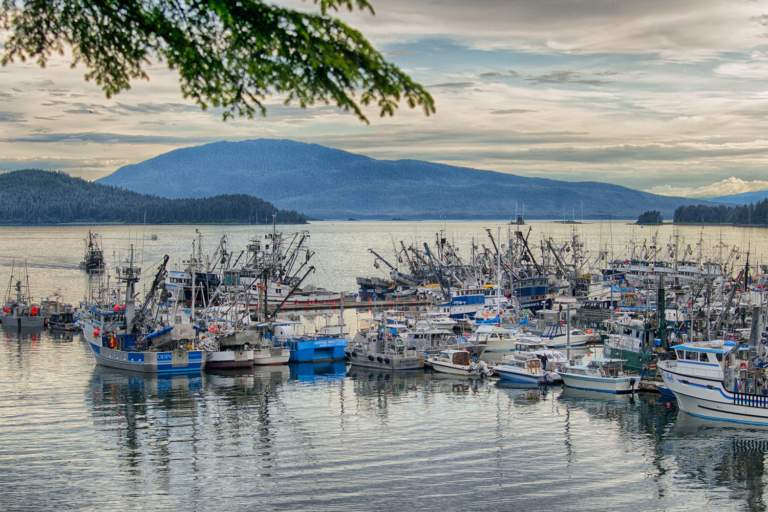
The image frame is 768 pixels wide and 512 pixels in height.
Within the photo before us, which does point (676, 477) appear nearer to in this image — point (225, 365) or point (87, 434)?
point (87, 434)

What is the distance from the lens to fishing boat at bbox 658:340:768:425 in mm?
29422

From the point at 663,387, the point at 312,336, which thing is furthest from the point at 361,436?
the point at 312,336

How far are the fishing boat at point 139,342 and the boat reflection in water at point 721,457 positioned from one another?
2564 cm

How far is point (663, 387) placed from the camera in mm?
34656

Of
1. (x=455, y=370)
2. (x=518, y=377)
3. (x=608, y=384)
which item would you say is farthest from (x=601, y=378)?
(x=455, y=370)

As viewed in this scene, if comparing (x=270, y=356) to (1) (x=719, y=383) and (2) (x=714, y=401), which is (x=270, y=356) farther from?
(1) (x=719, y=383)

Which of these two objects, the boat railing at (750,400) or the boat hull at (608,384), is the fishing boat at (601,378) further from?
the boat railing at (750,400)

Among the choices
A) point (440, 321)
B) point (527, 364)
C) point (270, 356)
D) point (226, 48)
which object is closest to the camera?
point (226, 48)

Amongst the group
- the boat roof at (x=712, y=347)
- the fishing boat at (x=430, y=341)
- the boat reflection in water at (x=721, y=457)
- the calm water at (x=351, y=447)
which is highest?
the boat roof at (x=712, y=347)

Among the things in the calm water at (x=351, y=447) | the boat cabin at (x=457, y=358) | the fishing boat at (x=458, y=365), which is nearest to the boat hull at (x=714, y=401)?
the calm water at (x=351, y=447)

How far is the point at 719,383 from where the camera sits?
3038 cm

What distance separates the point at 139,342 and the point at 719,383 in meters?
31.0

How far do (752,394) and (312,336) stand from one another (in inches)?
1040

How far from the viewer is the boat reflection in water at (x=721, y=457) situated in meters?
22.1
